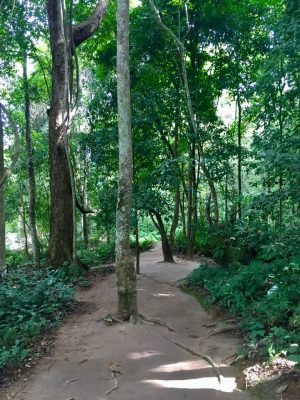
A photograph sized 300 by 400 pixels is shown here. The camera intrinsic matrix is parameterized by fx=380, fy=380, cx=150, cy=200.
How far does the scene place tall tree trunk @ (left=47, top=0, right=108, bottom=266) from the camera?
9812 mm

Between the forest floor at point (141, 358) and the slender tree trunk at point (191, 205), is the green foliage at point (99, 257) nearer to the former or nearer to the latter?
the slender tree trunk at point (191, 205)

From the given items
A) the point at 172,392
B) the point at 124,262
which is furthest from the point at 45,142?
the point at 172,392

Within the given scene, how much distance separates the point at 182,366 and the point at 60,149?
266 inches

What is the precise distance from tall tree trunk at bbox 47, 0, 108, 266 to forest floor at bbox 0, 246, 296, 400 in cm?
234

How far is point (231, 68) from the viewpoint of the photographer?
10.8 meters

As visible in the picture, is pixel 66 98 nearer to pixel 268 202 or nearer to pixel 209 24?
pixel 209 24

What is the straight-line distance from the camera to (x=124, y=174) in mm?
6438

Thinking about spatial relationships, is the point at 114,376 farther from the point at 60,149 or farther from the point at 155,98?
the point at 155,98

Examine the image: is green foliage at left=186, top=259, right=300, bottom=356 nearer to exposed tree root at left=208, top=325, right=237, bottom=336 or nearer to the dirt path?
exposed tree root at left=208, top=325, right=237, bottom=336

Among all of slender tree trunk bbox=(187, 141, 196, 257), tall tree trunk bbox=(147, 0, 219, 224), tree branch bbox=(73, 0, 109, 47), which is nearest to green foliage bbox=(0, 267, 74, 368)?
tall tree trunk bbox=(147, 0, 219, 224)

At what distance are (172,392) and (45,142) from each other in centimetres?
1344

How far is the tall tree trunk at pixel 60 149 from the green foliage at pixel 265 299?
3924 mm

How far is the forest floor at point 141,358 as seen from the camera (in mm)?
4414

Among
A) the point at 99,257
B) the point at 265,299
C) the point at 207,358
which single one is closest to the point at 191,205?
the point at 99,257
